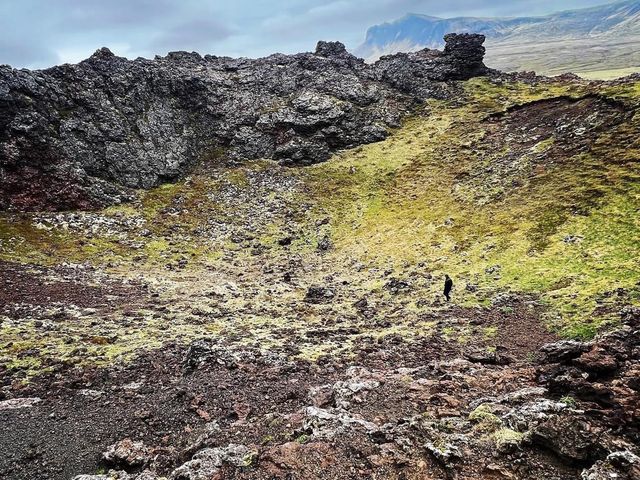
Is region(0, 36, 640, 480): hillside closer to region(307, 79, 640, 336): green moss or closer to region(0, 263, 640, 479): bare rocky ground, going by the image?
region(0, 263, 640, 479): bare rocky ground

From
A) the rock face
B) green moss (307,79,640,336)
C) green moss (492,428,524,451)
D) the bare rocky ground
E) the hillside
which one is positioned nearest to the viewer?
the bare rocky ground

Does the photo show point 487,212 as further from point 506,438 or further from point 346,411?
point 506,438

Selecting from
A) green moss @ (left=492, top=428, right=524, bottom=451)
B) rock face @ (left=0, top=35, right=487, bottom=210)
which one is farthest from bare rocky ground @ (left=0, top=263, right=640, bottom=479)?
rock face @ (left=0, top=35, right=487, bottom=210)

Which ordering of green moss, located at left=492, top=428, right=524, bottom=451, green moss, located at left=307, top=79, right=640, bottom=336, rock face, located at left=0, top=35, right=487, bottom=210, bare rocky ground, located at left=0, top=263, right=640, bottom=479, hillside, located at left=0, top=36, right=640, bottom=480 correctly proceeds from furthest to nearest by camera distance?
rock face, located at left=0, top=35, right=487, bottom=210 → green moss, located at left=307, top=79, right=640, bottom=336 → hillside, located at left=0, top=36, right=640, bottom=480 → green moss, located at left=492, top=428, right=524, bottom=451 → bare rocky ground, located at left=0, top=263, right=640, bottom=479

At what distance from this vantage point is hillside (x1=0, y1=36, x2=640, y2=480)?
16016 millimetres

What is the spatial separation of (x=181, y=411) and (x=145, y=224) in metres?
45.4

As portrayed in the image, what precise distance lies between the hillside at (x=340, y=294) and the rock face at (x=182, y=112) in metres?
0.63

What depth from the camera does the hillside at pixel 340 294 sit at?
1602 centimetres

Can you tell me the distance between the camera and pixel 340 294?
41688 mm

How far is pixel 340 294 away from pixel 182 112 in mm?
59266

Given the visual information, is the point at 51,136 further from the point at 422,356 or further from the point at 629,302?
the point at 629,302

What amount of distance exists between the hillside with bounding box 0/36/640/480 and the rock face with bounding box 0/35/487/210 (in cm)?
63

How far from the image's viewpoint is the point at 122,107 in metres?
72.8

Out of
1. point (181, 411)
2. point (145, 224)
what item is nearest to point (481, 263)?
point (181, 411)
